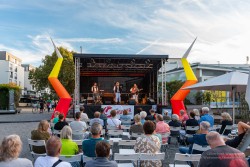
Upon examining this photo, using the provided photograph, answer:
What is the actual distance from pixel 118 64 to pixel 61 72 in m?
14.7

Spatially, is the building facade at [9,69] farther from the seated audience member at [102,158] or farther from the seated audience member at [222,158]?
the seated audience member at [222,158]

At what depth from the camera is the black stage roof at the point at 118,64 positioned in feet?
53.5

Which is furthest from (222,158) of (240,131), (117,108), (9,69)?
(9,69)

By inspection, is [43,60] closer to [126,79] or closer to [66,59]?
[66,59]

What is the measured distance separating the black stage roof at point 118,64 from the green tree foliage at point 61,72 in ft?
34.2

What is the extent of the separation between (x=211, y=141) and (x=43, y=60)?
114 ft

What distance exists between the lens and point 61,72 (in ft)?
107

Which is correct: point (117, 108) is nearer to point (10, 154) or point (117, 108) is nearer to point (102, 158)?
point (102, 158)

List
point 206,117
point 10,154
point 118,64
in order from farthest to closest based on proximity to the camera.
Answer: point 118,64 < point 206,117 < point 10,154

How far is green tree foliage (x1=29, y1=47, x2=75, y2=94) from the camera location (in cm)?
3244

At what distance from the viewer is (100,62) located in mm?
19359

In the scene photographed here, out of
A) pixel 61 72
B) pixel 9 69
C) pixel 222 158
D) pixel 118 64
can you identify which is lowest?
pixel 222 158

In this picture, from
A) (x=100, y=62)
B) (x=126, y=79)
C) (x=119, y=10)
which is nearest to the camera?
(x=119, y=10)

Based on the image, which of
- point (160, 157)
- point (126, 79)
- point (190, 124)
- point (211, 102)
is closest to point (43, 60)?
point (126, 79)
